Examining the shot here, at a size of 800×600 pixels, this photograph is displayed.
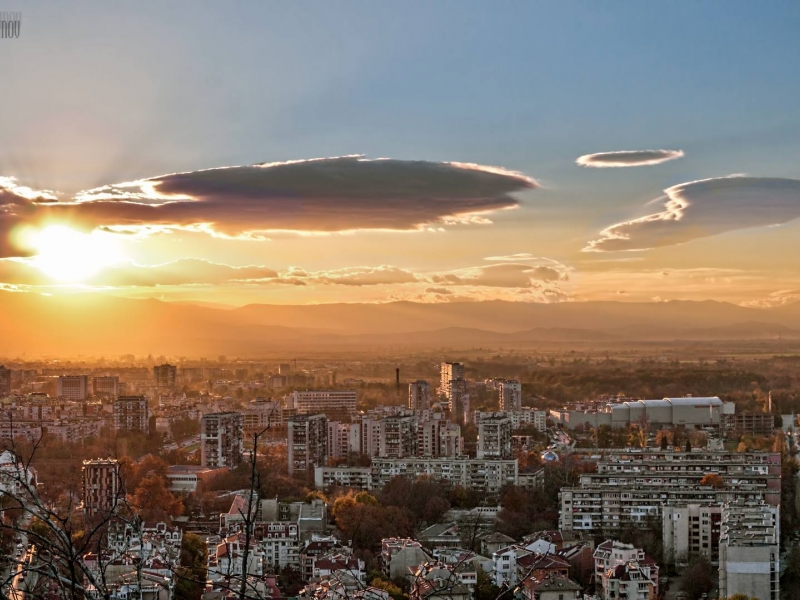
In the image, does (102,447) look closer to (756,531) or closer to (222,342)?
(756,531)

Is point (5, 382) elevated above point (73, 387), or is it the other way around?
point (5, 382)

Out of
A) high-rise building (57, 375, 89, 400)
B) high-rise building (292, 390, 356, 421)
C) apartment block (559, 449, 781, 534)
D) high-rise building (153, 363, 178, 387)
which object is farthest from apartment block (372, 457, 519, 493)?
high-rise building (153, 363, 178, 387)

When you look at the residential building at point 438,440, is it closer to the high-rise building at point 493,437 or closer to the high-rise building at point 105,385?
the high-rise building at point 493,437

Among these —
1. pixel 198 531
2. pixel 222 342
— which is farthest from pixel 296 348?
pixel 198 531

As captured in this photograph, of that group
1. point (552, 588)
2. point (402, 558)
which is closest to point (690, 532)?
point (552, 588)

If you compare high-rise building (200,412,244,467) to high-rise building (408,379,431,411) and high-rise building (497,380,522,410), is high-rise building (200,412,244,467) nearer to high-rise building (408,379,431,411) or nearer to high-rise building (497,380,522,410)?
high-rise building (408,379,431,411)

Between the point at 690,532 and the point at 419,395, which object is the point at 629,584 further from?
the point at 419,395
